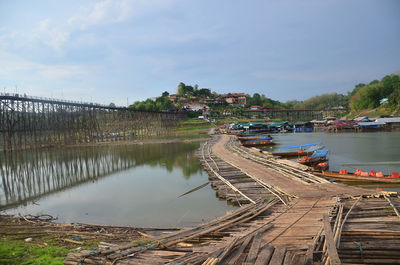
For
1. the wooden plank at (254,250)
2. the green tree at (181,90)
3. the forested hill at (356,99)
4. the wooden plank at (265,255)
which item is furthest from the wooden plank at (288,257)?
the green tree at (181,90)

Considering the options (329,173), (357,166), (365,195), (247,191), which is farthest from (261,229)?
(357,166)

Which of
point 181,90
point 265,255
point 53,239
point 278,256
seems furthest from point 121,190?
point 181,90

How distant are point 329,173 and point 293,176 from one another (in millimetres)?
3904

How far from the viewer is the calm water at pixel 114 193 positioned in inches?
467

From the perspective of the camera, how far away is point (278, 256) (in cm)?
514

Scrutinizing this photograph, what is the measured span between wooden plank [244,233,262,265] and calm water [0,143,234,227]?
4.78 metres

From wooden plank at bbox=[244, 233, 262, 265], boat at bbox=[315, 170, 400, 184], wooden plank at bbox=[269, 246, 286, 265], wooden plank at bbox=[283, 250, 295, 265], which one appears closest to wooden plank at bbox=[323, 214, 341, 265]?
wooden plank at bbox=[283, 250, 295, 265]

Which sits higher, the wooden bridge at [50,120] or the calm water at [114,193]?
the wooden bridge at [50,120]

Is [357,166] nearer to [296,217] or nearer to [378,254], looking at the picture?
[296,217]

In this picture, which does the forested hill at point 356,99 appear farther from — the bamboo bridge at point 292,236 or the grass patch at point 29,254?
the grass patch at point 29,254

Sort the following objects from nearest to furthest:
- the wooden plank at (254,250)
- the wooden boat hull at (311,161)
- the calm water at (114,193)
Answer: the wooden plank at (254,250) → the calm water at (114,193) → the wooden boat hull at (311,161)

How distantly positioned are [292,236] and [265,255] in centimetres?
144

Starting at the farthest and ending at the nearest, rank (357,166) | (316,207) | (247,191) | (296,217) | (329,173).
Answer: (357,166)
(329,173)
(247,191)
(316,207)
(296,217)

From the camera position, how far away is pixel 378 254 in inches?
210
